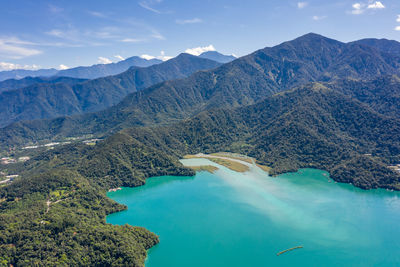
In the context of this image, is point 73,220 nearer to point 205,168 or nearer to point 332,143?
point 205,168

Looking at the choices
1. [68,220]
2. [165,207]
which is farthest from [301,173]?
[68,220]

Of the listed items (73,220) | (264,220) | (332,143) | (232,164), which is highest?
(332,143)

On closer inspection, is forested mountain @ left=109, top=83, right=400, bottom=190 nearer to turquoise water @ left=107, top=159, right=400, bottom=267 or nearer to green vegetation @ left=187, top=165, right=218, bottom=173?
turquoise water @ left=107, top=159, right=400, bottom=267

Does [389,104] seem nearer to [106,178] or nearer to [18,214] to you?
[106,178]

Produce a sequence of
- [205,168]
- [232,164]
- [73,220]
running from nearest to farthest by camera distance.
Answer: [73,220] < [205,168] < [232,164]

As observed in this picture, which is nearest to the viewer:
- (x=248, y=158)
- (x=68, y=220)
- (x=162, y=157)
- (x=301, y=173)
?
(x=68, y=220)

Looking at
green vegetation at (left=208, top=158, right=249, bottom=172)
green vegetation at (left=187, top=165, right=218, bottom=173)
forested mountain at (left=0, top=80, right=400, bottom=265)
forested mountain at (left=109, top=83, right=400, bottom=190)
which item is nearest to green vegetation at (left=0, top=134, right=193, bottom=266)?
forested mountain at (left=0, top=80, right=400, bottom=265)

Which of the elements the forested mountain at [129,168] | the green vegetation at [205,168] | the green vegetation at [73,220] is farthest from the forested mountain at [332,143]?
the green vegetation at [73,220]

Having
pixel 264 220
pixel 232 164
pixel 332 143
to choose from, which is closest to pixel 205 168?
pixel 232 164
